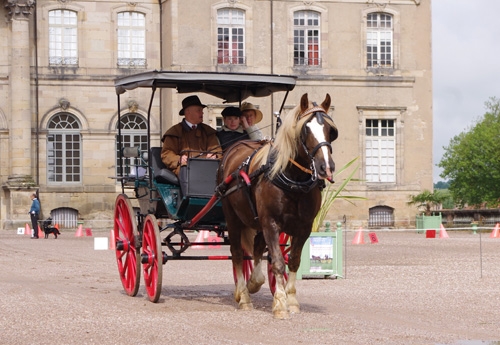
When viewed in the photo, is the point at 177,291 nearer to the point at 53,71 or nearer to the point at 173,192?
the point at 173,192

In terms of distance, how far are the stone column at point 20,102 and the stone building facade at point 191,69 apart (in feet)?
0.11

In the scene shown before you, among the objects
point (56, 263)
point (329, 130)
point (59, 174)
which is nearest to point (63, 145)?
point (59, 174)

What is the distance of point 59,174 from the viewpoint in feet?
136

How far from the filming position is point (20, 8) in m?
39.9

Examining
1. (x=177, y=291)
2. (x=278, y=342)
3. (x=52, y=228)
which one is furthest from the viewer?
(x=52, y=228)

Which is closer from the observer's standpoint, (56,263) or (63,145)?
(56,263)

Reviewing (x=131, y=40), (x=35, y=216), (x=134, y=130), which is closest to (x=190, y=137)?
(x=35, y=216)

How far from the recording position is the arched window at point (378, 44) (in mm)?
41938

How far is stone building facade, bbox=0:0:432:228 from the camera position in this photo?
1590 inches

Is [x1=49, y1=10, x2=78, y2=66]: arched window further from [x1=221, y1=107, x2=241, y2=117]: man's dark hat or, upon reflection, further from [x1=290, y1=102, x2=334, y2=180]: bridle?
[x1=290, y1=102, x2=334, y2=180]: bridle

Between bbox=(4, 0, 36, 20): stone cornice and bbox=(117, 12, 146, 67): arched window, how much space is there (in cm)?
330

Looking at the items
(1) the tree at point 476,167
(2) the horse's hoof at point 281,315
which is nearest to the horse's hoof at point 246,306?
(2) the horse's hoof at point 281,315

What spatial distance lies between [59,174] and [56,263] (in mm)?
20484

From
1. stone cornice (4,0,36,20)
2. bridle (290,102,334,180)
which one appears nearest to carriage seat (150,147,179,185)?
bridle (290,102,334,180)
